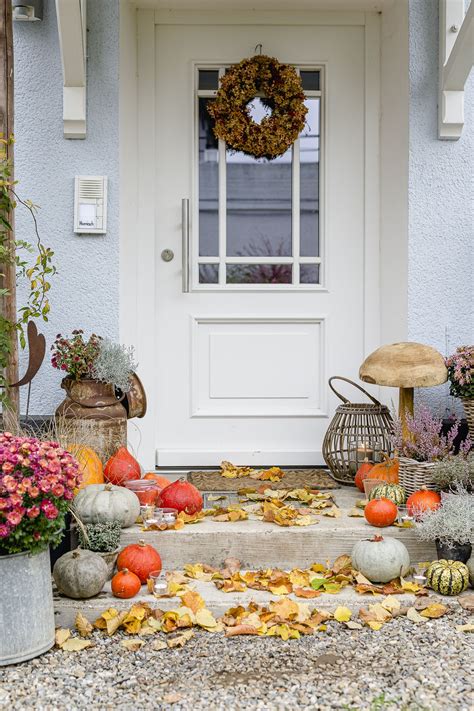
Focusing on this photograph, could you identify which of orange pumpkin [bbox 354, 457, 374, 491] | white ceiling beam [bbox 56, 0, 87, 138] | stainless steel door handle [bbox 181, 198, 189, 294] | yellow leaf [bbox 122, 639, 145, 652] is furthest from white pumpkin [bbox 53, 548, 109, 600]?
white ceiling beam [bbox 56, 0, 87, 138]

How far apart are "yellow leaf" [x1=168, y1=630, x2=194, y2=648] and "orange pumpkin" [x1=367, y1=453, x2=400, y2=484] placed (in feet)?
4.40

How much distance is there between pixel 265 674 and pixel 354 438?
175 cm

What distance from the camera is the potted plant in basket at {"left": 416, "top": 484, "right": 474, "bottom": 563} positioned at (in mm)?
3008

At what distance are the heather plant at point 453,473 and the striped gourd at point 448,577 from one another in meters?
0.48

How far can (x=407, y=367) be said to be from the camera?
12.1 ft

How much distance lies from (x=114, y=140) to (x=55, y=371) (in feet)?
3.94

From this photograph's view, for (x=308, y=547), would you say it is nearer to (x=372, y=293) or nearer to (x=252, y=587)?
(x=252, y=587)

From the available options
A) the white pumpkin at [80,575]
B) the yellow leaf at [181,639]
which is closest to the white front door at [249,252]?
the white pumpkin at [80,575]

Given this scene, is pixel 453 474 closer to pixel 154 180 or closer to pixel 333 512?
pixel 333 512

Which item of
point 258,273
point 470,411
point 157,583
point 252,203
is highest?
point 252,203

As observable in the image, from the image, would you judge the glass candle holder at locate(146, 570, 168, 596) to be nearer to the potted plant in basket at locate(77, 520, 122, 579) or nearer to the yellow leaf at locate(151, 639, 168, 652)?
→ the potted plant in basket at locate(77, 520, 122, 579)

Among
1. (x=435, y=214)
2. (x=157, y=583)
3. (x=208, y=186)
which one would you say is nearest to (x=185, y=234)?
(x=208, y=186)

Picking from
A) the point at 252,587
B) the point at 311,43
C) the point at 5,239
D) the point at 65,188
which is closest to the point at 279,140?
the point at 311,43

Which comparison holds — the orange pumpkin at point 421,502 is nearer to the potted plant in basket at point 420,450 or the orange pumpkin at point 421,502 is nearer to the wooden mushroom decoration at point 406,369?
the potted plant in basket at point 420,450
